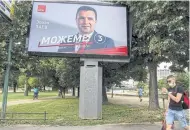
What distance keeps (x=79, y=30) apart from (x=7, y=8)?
10.9 feet

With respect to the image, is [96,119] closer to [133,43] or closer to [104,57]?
[104,57]

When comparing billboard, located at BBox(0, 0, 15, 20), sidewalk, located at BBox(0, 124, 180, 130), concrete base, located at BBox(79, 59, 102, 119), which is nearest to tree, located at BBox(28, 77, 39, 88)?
billboard, located at BBox(0, 0, 15, 20)

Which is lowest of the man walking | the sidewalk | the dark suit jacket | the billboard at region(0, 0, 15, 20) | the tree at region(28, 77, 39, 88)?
the sidewalk

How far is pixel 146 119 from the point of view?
11.7 metres

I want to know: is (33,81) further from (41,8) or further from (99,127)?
(99,127)

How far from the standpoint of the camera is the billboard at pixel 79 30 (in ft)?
40.8

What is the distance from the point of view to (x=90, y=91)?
480 inches

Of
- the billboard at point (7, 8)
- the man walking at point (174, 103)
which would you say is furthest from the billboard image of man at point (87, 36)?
the man walking at point (174, 103)

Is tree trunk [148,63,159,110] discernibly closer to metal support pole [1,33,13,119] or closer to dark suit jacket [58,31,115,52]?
dark suit jacket [58,31,115,52]

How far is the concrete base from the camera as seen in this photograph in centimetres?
1210

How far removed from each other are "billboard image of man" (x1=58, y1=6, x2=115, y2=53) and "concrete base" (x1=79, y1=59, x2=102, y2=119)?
2.31 ft

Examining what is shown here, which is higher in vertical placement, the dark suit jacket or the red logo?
the red logo

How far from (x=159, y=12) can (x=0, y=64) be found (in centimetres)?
722

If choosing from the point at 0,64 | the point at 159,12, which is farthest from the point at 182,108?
the point at 0,64
